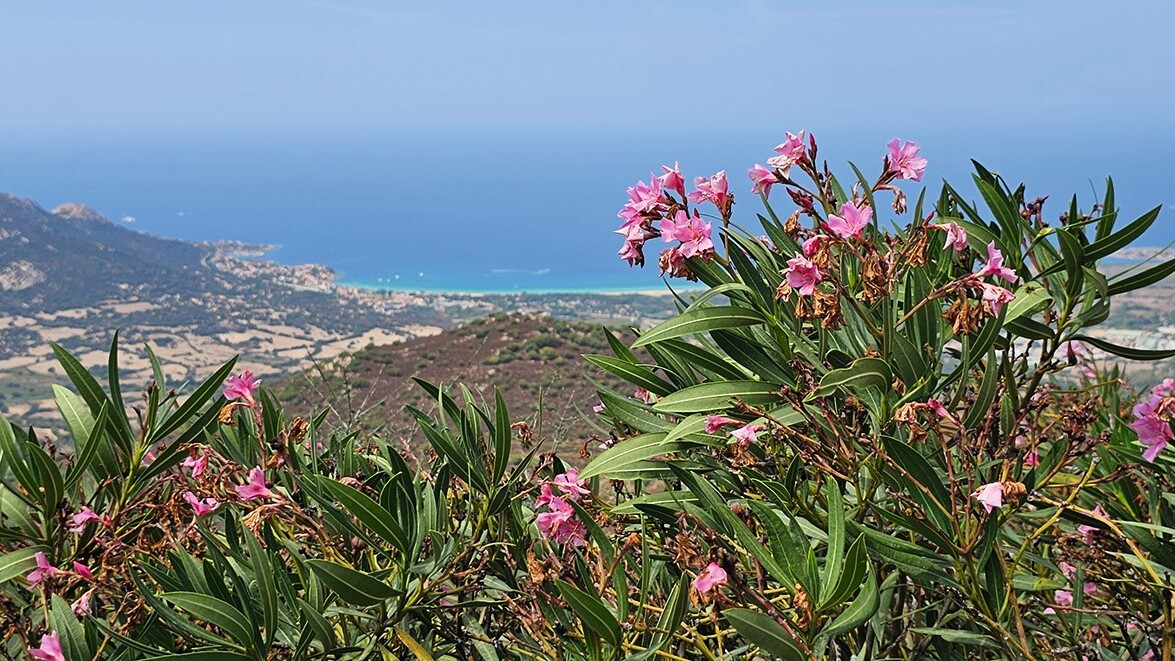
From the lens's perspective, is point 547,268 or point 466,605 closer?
point 466,605

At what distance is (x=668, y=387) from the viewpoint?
1.08 meters

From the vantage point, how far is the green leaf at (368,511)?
2.70 ft

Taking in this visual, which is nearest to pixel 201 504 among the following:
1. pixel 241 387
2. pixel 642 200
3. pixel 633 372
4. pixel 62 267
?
pixel 241 387

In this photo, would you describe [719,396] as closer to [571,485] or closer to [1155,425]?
[571,485]

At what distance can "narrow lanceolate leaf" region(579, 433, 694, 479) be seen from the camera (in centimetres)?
98

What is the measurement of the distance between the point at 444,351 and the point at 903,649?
17.2 meters

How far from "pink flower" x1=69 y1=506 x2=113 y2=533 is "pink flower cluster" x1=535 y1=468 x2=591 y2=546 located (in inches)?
18.3

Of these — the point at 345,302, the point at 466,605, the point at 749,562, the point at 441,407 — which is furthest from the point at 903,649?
the point at 345,302

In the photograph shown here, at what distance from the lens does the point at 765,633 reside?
69cm

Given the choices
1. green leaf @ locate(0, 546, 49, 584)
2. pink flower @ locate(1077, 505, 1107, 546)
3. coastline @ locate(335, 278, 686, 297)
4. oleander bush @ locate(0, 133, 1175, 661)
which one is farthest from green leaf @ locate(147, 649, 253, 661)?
coastline @ locate(335, 278, 686, 297)

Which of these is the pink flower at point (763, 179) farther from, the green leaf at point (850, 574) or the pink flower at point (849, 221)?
the green leaf at point (850, 574)

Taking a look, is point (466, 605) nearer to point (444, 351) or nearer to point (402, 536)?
point (402, 536)

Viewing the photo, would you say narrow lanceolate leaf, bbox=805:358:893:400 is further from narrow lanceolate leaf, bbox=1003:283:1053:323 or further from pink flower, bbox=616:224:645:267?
pink flower, bbox=616:224:645:267

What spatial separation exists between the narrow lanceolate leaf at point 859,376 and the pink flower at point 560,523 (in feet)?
1.02
